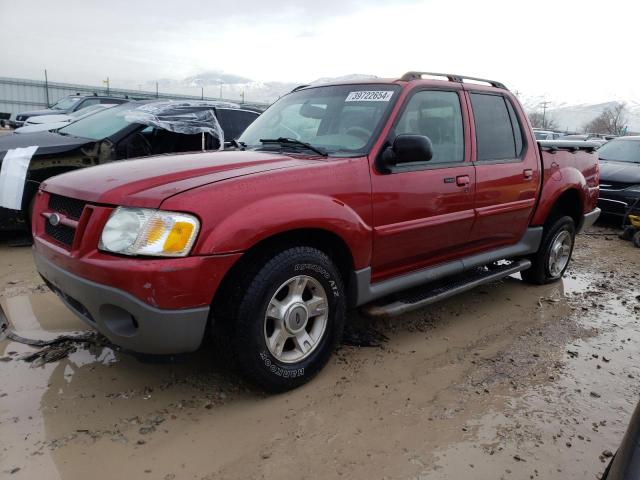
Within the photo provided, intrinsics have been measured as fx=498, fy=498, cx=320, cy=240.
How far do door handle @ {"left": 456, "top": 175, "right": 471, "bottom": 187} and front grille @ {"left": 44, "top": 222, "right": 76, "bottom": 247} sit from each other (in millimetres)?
2518

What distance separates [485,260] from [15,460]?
3.40 meters

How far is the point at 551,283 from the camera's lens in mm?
5184

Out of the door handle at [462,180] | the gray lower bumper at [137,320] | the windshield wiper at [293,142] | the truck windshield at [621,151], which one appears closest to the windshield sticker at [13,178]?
the windshield wiper at [293,142]

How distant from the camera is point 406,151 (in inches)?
119

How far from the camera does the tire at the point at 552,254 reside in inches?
192

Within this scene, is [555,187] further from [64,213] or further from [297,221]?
[64,213]

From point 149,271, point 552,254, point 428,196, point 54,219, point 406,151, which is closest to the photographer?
point 149,271

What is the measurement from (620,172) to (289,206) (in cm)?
791

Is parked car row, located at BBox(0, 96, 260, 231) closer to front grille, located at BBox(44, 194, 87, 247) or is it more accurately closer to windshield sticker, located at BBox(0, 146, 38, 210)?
windshield sticker, located at BBox(0, 146, 38, 210)

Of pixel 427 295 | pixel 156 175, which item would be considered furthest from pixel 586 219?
pixel 156 175

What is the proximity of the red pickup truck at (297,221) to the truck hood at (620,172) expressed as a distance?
496 cm

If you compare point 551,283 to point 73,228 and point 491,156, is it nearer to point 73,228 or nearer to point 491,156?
point 491,156

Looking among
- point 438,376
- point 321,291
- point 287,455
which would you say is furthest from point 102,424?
point 438,376

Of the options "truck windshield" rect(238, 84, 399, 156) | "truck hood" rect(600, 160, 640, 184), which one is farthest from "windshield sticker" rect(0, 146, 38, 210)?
"truck hood" rect(600, 160, 640, 184)
